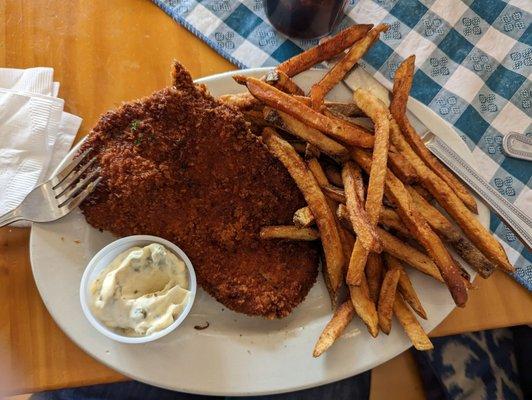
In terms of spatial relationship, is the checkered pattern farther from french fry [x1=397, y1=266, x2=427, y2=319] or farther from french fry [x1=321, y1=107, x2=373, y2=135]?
french fry [x1=397, y1=266, x2=427, y2=319]

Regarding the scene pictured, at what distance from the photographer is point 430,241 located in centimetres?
140

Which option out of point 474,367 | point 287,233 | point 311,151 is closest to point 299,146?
point 311,151

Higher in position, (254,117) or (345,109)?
(345,109)

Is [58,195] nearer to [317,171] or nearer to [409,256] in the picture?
[317,171]

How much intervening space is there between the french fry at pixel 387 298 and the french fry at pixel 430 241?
0.12 m

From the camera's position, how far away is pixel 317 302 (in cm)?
161

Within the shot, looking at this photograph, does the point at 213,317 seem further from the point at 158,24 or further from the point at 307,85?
the point at 158,24

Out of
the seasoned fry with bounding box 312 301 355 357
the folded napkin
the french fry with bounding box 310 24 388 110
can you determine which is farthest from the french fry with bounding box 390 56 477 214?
the folded napkin

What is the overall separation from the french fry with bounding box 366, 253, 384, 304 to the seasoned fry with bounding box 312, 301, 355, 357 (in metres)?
0.09

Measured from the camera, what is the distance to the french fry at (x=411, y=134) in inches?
60.5

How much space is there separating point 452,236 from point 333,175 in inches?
15.8

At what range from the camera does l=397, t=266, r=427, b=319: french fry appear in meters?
1.46

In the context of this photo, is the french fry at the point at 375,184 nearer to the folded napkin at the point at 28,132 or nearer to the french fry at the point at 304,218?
the french fry at the point at 304,218

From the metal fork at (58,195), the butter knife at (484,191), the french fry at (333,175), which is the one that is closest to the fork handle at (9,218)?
the metal fork at (58,195)
